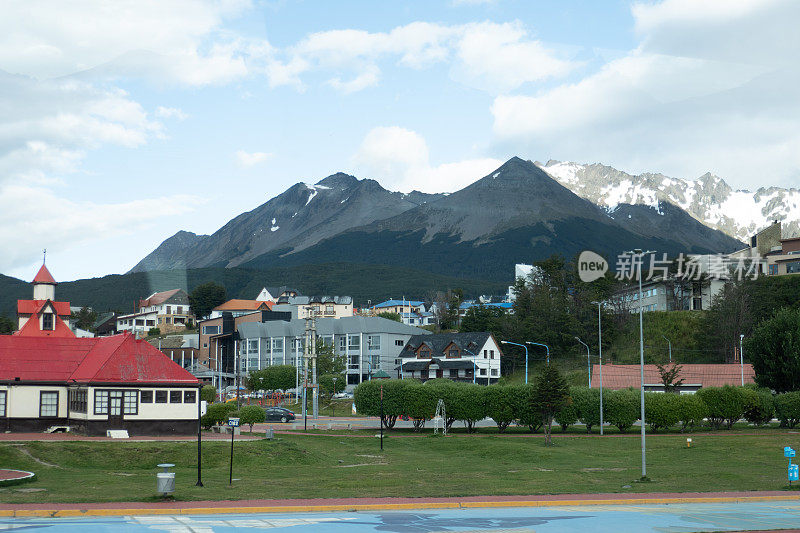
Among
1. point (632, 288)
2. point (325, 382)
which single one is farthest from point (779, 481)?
point (632, 288)

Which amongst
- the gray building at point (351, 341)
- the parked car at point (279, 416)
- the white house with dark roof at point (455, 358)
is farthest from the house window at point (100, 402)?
the gray building at point (351, 341)

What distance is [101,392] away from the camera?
51.2 metres

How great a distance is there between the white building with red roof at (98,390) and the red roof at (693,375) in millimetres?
49990

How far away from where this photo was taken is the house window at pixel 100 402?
167ft

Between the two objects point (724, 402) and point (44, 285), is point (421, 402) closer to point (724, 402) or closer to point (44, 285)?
point (724, 402)

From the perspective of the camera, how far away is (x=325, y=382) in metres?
110

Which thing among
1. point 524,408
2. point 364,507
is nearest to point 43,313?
point 524,408

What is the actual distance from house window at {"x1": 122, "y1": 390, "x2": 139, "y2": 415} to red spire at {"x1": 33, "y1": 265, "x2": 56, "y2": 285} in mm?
18663

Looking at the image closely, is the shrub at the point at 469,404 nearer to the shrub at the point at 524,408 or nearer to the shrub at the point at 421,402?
the shrub at the point at 421,402

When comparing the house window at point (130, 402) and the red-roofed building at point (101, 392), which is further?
the house window at point (130, 402)

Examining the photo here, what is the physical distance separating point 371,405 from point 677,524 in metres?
50.3

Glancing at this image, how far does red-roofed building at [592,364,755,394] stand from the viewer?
283ft

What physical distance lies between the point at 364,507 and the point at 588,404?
145ft

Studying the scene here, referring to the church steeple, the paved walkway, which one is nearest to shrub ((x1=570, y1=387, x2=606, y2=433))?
the paved walkway
